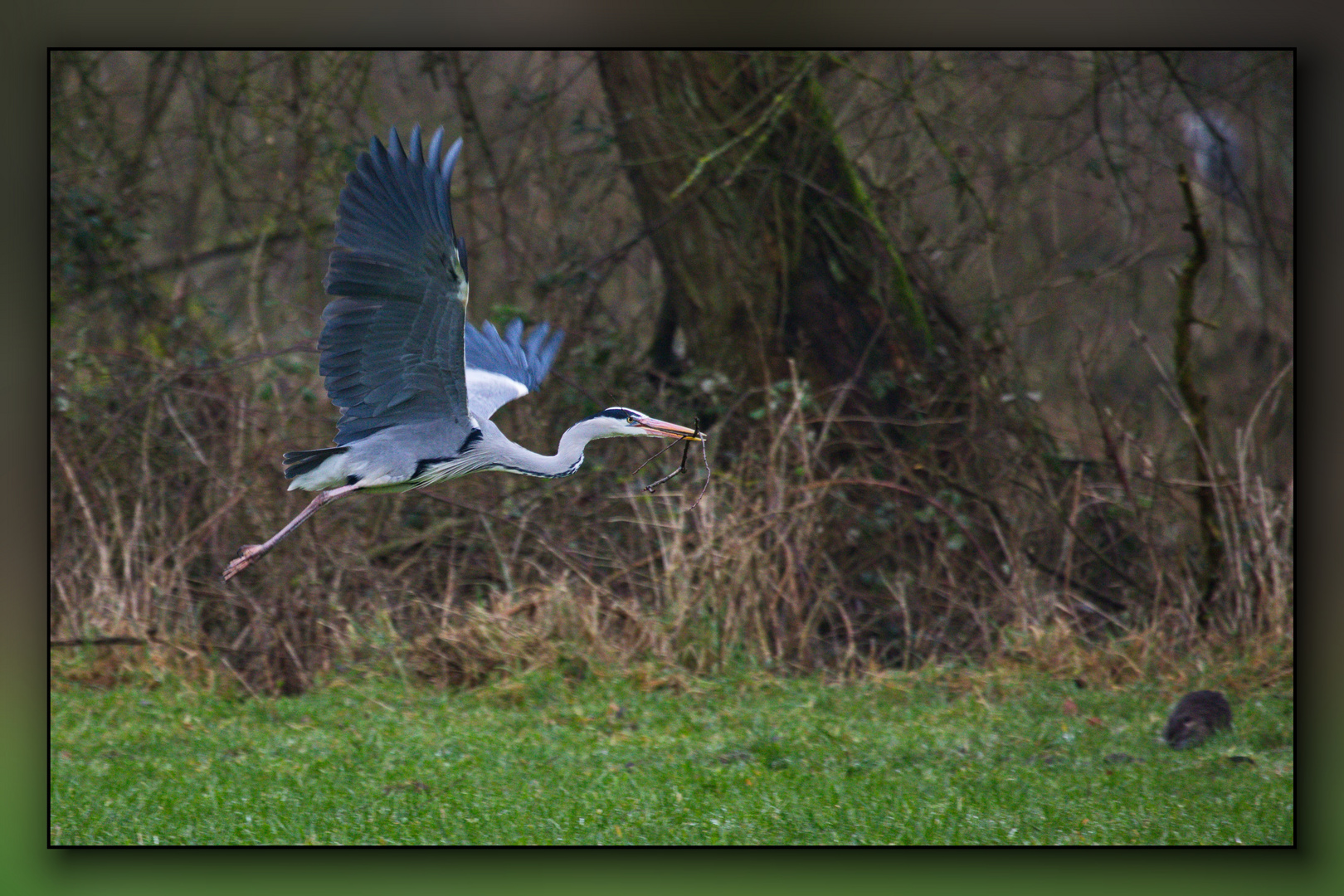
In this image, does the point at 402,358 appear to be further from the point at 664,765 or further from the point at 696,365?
the point at 696,365

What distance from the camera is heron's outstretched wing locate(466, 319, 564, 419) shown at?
3844 millimetres

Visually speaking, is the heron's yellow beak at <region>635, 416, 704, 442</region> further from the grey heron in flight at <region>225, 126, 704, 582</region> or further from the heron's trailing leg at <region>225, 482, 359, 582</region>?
the heron's trailing leg at <region>225, 482, 359, 582</region>

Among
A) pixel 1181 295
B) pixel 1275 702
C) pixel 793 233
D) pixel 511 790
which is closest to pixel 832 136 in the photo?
pixel 793 233

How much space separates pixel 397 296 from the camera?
331 cm

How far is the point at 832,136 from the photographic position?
22.2 ft

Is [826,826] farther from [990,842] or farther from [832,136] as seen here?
[832,136]

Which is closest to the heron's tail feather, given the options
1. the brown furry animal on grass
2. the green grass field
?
the green grass field

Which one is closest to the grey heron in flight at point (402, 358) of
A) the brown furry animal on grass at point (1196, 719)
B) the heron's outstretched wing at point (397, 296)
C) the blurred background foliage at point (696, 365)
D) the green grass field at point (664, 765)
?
the heron's outstretched wing at point (397, 296)

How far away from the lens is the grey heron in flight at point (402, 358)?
321 centimetres

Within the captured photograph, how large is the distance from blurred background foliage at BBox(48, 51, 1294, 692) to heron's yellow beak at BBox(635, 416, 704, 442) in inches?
93.4

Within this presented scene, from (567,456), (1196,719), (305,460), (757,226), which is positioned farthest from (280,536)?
(757,226)

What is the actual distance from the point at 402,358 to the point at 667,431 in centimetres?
61

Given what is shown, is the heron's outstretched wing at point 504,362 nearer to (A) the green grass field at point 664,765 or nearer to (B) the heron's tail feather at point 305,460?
(B) the heron's tail feather at point 305,460
